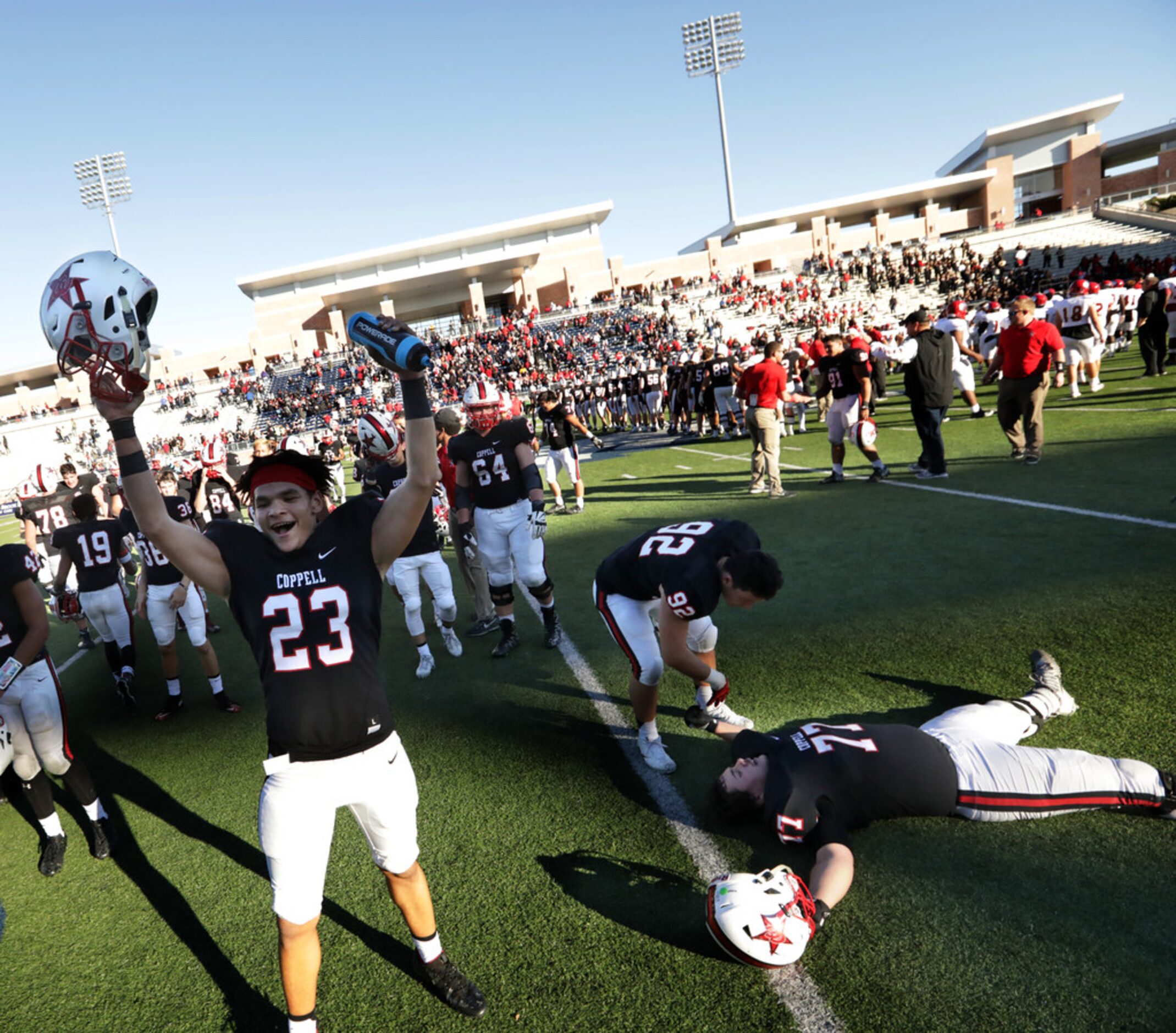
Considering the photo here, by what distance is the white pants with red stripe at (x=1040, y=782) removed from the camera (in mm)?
3180

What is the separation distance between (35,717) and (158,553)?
225cm

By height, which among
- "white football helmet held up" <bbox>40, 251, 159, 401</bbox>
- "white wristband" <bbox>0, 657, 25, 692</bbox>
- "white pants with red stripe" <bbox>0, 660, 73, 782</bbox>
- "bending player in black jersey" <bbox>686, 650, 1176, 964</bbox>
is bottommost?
"bending player in black jersey" <bbox>686, 650, 1176, 964</bbox>

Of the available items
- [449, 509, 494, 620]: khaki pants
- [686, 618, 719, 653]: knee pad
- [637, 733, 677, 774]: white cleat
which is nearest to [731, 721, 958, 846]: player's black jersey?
[637, 733, 677, 774]: white cleat

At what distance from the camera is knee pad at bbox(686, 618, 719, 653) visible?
4574mm

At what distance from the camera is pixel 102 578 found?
6488 mm

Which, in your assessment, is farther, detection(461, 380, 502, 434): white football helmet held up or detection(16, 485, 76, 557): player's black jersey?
detection(16, 485, 76, 557): player's black jersey

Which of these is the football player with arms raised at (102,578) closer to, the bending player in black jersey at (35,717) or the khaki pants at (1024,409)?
the bending player in black jersey at (35,717)

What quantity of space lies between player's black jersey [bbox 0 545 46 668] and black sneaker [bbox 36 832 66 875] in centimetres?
77

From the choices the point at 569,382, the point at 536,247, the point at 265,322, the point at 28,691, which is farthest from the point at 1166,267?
the point at 265,322

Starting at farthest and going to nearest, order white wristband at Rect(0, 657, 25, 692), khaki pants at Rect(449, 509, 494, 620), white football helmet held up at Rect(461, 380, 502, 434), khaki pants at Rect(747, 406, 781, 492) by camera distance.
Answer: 1. khaki pants at Rect(747, 406, 781, 492)
2. khaki pants at Rect(449, 509, 494, 620)
3. white football helmet held up at Rect(461, 380, 502, 434)
4. white wristband at Rect(0, 657, 25, 692)

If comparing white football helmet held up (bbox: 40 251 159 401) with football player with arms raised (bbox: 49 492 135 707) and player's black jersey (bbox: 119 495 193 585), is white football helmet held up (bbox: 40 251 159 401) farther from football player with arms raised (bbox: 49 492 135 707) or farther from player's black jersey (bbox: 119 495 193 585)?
football player with arms raised (bbox: 49 492 135 707)

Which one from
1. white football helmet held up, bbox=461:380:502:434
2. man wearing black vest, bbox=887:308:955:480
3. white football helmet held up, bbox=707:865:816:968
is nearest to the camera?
white football helmet held up, bbox=707:865:816:968

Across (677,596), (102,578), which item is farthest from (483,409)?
(102,578)

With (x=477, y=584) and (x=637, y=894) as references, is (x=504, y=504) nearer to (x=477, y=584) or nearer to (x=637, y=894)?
(x=477, y=584)
